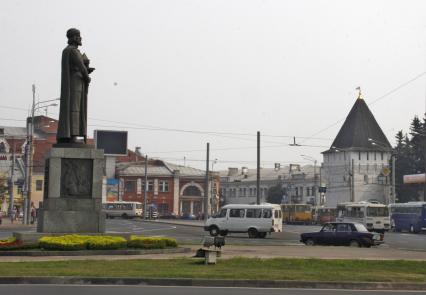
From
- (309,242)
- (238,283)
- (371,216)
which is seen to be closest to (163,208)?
(371,216)

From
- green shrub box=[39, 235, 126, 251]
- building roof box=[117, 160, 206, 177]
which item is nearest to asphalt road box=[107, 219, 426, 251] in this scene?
green shrub box=[39, 235, 126, 251]

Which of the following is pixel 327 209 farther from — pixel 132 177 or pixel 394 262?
pixel 394 262

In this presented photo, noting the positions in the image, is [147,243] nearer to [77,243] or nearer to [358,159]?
[77,243]

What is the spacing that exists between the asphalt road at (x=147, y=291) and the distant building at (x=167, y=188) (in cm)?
10337

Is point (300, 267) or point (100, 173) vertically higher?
point (100, 173)

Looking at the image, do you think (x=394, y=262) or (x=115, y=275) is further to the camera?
(x=394, y=262)

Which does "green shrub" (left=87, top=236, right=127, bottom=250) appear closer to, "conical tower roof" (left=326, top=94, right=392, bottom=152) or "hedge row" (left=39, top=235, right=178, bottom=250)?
"hedge row" (left=39, top=235, right=178, bottom=250)

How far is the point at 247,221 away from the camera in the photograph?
47031 mm

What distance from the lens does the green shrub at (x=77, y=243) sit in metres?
23.1

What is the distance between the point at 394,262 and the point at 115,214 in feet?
247

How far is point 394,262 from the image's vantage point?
22406 mm

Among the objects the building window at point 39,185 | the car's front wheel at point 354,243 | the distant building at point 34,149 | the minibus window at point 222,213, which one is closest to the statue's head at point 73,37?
the car's front wheel at point 354,243

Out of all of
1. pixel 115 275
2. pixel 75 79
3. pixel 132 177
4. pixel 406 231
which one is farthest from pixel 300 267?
pixel 132 177

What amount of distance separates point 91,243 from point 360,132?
10997 cm
